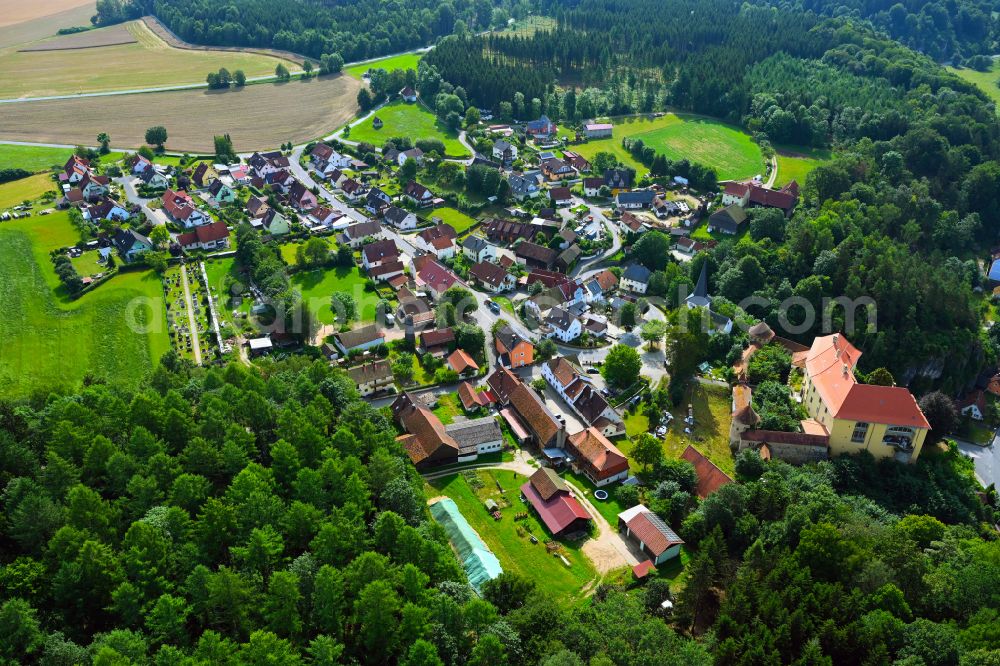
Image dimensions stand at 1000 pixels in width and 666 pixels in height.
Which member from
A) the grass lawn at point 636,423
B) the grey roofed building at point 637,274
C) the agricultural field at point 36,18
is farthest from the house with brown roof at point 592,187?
the agricultural field at point 36,18

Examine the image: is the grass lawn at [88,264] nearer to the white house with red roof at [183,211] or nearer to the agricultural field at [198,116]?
the white house with red roof at [183,211]

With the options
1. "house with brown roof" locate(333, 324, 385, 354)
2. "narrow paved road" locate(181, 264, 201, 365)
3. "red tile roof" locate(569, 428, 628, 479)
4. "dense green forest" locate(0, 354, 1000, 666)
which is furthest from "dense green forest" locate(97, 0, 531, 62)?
"dense green forest" locate(0, 354, 1000, 666)

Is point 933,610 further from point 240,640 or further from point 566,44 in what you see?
point 566,44

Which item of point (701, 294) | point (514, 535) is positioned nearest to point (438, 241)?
point (701, 294)

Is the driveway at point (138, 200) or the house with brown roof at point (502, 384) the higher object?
the driveway at point (138, 200)

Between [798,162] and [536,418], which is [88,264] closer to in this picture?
[536,418]
